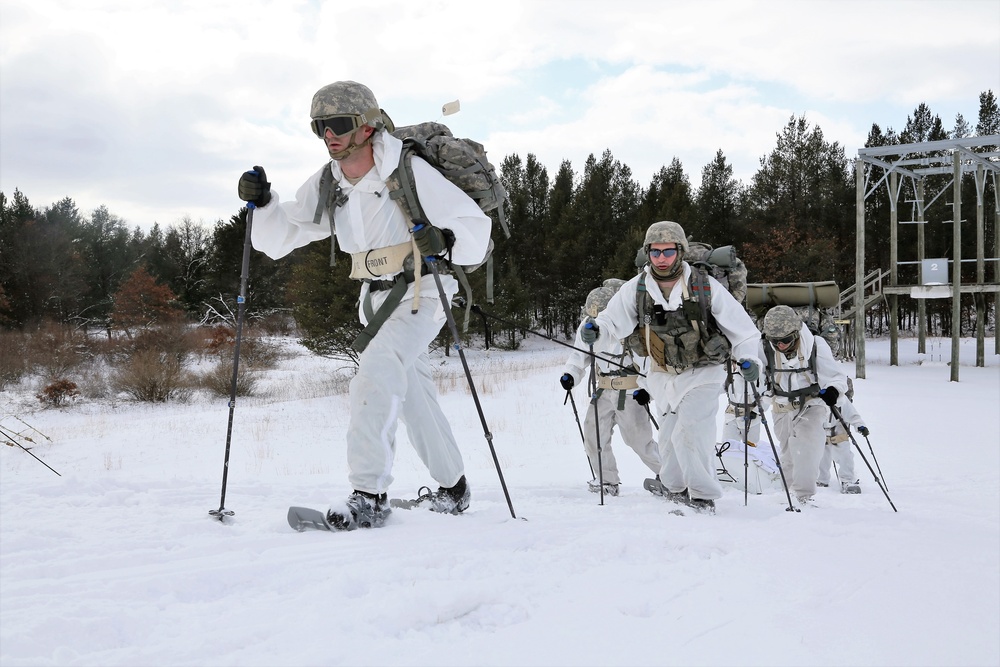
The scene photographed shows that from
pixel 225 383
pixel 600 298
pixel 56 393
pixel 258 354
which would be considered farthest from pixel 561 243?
pixel 600 298

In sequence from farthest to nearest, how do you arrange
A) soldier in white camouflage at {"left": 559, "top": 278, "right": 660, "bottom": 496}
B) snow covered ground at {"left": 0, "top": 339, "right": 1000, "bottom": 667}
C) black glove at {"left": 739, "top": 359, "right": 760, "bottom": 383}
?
soldier in white camouflage at {"left": 559, "top": 278, "right": 660, "bottom": 496}
black glove at {"left": 739, "top": 359, "right": 760, "bottom": 383}
snow covered ground at {"left": 0, "top": 339, "right": 1000, "bottom": 667}

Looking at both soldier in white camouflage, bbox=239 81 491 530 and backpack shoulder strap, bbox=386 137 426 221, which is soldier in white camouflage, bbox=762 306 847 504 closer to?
soldier in white camouflage, bbox=239 81 491 530

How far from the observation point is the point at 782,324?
7832mm

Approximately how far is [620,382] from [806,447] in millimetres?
2087

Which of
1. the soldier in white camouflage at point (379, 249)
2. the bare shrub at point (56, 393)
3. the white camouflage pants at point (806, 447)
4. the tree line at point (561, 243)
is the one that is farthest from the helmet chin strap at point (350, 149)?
the tree line at point (561, 243)

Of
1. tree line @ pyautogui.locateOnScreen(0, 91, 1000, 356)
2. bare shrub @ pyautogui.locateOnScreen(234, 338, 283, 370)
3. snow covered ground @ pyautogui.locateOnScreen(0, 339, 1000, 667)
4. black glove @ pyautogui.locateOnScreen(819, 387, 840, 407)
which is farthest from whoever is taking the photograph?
tree line @ pyautogui.locateOnScreen(0, 91, 1000, 356)

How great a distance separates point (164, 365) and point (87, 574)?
58.2ft

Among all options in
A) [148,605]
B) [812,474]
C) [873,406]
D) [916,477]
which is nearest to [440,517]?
[148,605]

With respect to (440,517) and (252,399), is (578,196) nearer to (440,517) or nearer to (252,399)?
(252,399)

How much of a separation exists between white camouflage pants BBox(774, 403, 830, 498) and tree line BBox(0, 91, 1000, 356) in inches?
924

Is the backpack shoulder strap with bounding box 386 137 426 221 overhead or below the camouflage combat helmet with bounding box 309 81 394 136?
below

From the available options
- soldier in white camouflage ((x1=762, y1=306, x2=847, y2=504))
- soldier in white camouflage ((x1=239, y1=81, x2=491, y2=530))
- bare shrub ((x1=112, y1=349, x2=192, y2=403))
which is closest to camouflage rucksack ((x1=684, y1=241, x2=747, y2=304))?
soldier in white camouflage ((x1=762, y1=306, x2=847, y2=504))

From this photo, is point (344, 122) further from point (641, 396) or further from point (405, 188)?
point (641, 396)

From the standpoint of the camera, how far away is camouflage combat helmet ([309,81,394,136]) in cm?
409
